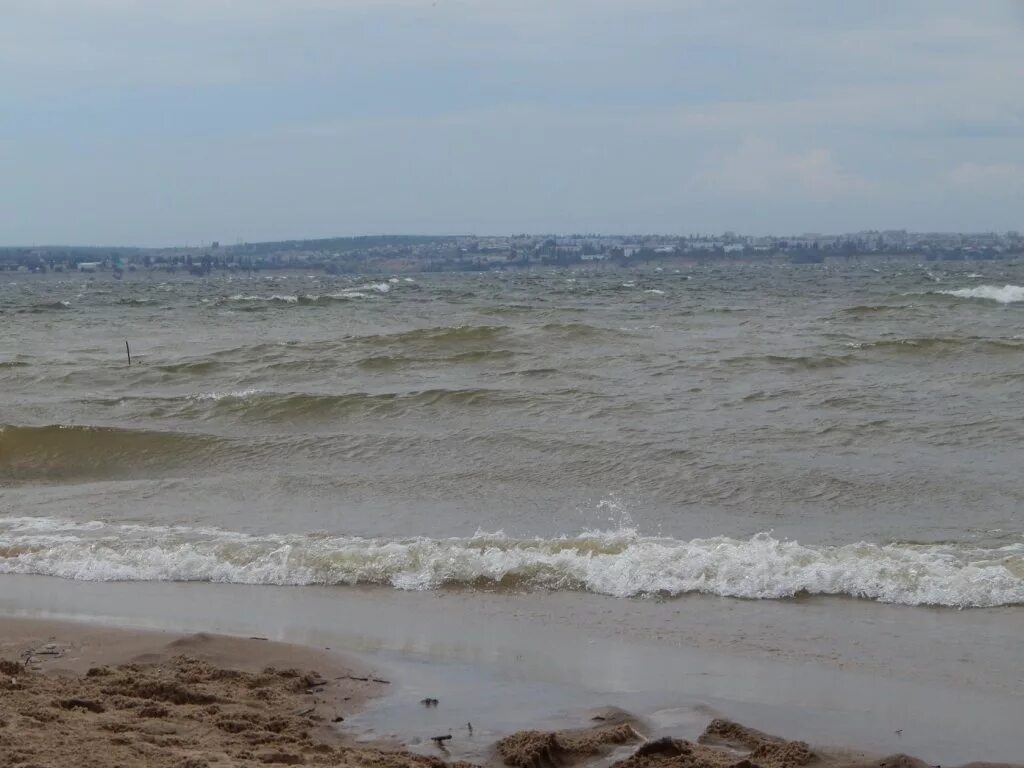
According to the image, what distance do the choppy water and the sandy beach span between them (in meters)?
2.21

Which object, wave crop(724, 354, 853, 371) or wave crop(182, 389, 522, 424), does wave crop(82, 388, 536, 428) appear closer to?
wave crop(182, 389, 522, 424)

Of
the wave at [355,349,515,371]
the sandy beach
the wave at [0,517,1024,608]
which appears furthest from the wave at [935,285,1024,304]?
the sandy beach

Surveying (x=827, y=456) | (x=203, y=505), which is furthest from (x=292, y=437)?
(x=827, y=456)

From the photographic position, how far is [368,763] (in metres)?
4.86

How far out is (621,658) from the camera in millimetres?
6609

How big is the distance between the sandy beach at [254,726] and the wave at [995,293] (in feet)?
126

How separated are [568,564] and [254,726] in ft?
11.7

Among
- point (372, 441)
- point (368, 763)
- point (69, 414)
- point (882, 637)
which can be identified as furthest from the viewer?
point (69, 414)

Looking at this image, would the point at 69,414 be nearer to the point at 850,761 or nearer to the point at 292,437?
the point at 292,437

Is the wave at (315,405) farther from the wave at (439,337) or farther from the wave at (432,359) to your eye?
the wave at (439,337)

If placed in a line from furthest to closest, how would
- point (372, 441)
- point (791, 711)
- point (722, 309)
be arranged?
point (722, 309), point (372, 441), point (791, 711)

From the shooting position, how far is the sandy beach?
4.81m

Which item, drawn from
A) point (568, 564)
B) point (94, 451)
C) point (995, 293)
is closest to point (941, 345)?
point (94, 451)

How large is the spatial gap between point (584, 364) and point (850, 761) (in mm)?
15968
